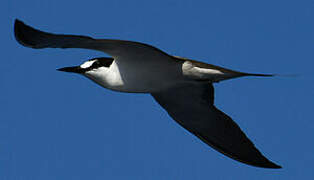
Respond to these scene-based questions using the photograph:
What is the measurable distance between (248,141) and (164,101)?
4.86 ft

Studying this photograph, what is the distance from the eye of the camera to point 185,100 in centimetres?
1002

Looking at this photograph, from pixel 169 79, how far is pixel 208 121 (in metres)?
1.64

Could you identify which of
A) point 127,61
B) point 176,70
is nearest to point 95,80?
point 127,61

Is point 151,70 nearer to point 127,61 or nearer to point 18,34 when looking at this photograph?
point 127,61

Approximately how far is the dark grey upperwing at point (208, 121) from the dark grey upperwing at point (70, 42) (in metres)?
1.68

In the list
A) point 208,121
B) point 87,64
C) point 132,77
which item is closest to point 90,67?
point 87,64

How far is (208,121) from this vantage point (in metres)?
10.2

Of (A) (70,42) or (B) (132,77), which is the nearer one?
(A) (70,42)

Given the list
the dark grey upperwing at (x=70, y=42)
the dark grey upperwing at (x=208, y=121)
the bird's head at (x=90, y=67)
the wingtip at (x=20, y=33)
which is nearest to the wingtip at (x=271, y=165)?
the dark grey upperwing at (x=208, y=121)

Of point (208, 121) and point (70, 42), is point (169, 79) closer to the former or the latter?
point (208, 121)

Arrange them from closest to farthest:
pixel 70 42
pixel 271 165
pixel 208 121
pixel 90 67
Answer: pixel 70 42 → pixel 90 67 → pixel 271 165 → pixel 208 121

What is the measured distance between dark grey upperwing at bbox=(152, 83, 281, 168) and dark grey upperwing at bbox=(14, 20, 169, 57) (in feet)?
5.52

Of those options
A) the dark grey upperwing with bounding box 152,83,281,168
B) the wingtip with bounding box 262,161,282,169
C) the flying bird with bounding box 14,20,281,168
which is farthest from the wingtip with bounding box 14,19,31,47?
the wingtip with bounding box 262,161,282,169

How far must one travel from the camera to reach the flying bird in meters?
7.72
